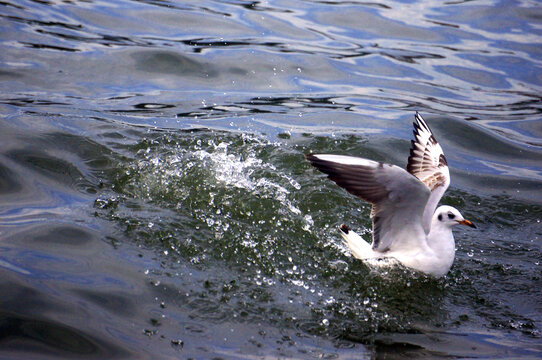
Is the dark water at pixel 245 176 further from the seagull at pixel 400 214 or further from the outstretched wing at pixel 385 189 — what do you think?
the outstretched wing at pixel 385 189

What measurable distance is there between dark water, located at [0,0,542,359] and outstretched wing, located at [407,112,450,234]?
587 mm

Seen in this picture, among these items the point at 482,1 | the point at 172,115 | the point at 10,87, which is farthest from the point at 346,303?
the point at 482,1

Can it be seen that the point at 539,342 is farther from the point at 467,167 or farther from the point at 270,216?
the point at 467,167

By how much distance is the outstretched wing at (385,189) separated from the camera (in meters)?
5.13

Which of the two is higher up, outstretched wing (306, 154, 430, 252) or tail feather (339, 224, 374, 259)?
outstretched wing (306, 154, 430, 252)

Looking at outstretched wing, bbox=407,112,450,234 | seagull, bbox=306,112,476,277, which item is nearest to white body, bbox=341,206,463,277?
seagull, bbox=306,112,476,277

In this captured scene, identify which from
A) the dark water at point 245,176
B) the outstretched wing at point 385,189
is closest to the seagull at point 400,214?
the outstretched wing at point 385,189

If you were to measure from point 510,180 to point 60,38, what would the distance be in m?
6.79

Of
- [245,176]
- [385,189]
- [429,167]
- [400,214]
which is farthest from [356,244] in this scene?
[245,176]

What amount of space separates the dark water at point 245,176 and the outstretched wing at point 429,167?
59 cm

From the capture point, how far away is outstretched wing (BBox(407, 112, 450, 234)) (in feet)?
19.2

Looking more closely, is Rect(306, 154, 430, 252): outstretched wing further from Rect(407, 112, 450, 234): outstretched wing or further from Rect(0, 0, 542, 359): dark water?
Rect(0, 0, 542, 359): dark water

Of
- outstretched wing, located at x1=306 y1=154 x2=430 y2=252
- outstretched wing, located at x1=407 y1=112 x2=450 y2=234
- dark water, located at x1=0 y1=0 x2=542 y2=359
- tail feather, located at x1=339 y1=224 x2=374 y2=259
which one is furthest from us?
outstretched wing, located at x1=407 y1=112 x2=450 y2=234

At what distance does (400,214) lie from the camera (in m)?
5.59
